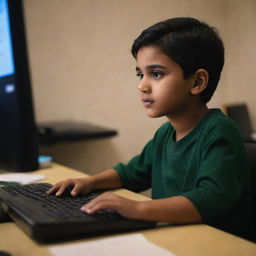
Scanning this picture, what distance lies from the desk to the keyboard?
0.06 feet

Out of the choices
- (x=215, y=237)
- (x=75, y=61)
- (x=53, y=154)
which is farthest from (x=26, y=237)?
(x=75, y=61)

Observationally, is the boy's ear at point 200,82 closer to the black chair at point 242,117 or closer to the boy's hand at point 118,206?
the boy's hand at point 118,206

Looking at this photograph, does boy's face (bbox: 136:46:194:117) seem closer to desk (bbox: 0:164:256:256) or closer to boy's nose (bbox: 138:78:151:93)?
boy's nose (bbox: 138:78:151:93)

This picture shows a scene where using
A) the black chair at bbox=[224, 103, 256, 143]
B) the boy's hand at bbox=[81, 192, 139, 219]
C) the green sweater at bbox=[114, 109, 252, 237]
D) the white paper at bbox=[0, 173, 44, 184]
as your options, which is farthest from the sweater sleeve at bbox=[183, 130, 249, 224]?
the black chair at bbox=[224, 103, 256, 143]

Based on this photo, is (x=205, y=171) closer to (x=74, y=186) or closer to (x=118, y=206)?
(x=118, y=206)

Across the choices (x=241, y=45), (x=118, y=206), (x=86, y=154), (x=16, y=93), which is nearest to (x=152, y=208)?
(x=118, y=206)

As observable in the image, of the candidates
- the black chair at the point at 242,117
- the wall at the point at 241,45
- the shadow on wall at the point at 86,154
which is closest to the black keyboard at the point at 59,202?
the shadow on wall at the point at 86,154

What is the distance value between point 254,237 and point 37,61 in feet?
4.09

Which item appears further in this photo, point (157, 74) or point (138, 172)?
point (138, 172)

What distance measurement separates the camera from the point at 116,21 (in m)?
1.81

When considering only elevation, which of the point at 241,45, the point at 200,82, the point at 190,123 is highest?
the point at 241,45

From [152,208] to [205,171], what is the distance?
0.15 metres

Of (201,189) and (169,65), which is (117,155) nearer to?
(169,65)

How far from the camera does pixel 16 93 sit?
1214mm
